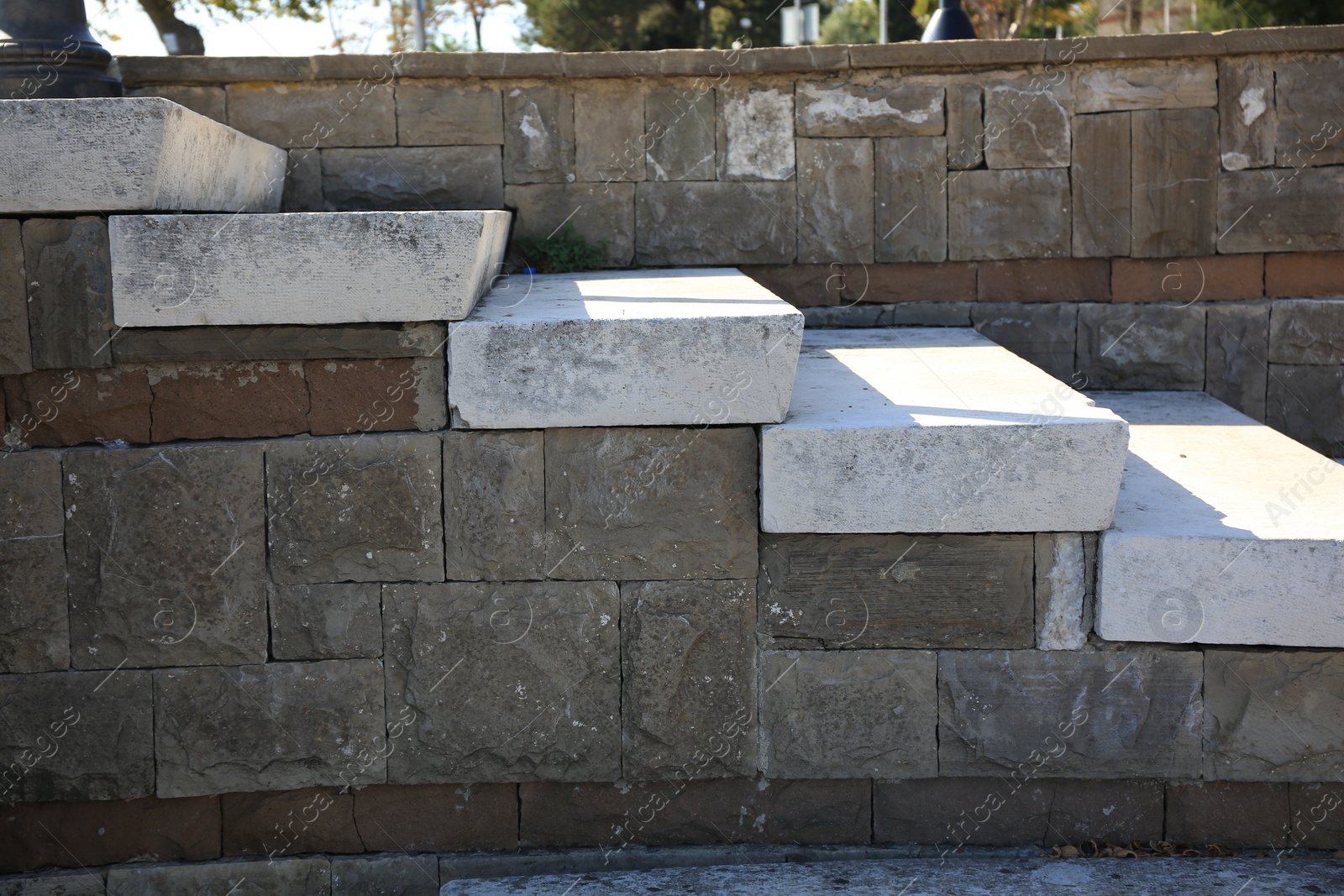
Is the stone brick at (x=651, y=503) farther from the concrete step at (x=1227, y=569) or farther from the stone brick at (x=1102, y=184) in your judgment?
the stone brick at (x=1102, y=184)

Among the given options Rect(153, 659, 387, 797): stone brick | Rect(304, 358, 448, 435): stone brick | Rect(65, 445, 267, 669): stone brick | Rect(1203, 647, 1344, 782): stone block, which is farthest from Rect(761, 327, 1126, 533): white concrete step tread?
Rect(65, 445, 267, 669): stone brick

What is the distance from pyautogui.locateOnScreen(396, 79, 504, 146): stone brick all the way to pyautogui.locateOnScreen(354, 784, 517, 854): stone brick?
3100mm

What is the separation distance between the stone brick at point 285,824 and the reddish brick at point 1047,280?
375cm

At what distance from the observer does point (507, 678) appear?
137 inches

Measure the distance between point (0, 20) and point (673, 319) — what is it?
2.73 meters

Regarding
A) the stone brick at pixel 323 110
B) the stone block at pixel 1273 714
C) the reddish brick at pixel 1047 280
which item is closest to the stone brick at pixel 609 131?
the stone brick at pixel 323 110

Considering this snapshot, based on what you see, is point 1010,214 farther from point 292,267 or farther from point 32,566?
point 32,566

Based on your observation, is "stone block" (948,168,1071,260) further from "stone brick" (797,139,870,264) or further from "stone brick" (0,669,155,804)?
"stone brick" (0,669,155,804)

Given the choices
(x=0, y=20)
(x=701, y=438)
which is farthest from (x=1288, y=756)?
(x=0, y=20)

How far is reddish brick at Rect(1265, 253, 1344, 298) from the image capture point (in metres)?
5.23

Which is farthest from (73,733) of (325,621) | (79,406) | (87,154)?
(87,154)

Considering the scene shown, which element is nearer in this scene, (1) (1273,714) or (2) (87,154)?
(2) (87,154)

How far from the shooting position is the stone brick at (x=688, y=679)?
346 centimetres

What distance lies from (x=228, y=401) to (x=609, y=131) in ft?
8.45
